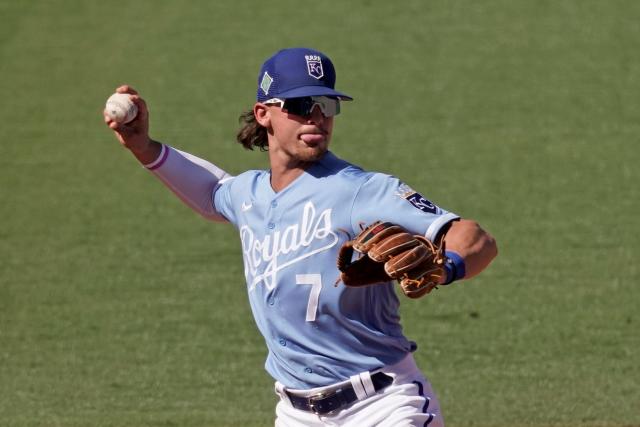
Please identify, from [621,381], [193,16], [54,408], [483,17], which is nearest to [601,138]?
[483,17]

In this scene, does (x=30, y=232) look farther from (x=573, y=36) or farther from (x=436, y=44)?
(x=573, y=36)

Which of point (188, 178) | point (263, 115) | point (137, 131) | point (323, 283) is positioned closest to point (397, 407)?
point (323, 283)

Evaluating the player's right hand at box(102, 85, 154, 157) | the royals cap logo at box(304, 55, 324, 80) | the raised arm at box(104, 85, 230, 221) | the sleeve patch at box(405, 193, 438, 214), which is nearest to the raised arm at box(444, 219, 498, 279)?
the sleeve patch at box(405, 193, 438, 214)

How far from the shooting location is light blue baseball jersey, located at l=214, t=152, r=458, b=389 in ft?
12.9

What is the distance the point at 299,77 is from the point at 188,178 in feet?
2.57

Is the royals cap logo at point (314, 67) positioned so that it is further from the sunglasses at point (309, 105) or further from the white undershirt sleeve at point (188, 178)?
the white undershirt sleeve at point (188, 178)

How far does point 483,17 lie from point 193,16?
3454 mm

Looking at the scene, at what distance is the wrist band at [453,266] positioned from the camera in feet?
11.5

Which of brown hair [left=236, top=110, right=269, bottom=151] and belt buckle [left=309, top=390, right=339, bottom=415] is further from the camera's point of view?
brown hair [left=236, top=110, right=269, bottom=151]

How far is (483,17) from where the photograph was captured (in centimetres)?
1338

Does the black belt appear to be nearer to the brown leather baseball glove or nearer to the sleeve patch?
the brown leather baseball glove

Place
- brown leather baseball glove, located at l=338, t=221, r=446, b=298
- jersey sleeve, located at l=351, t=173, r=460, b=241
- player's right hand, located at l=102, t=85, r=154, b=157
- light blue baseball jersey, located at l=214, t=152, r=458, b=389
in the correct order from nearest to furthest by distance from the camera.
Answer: brown leather baseball glove, located at l=338, t=221, r=446, b=298 → jersey sleeve, located at l=351, t=173, r=460, b=241 → light blue baseball jersey, located at l=214, t=152, r=458, b=389 → player's right hand, located at l=102, t=85, r=154, b=157

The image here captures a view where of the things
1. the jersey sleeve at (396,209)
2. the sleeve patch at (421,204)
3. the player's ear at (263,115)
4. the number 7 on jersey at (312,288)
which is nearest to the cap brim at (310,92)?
the player's ear at (263,115)

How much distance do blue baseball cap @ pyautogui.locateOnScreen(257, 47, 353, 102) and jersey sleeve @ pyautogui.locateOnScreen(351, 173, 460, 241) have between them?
16.7 inches
